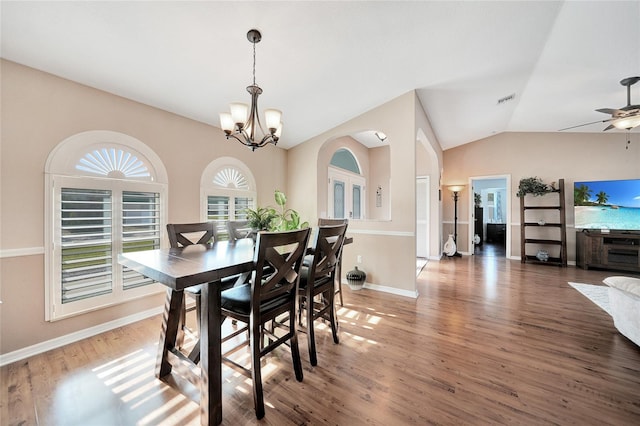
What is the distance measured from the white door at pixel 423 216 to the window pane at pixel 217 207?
468 centimetres

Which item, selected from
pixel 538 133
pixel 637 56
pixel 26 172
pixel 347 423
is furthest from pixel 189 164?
pixel 538 133

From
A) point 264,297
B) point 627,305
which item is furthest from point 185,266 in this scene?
point 627,305

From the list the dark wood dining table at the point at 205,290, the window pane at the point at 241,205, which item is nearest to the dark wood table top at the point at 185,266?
the dark wood dining table at the point at 205,290

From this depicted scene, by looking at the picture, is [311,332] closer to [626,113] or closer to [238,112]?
[238,112]

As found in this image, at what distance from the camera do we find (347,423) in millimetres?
1390

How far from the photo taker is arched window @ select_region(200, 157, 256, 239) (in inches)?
130

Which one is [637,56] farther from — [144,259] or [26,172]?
[26,172]

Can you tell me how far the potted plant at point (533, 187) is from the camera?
5.41m

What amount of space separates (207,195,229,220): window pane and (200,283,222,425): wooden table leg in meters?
2.14

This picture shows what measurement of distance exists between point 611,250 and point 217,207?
736 cm

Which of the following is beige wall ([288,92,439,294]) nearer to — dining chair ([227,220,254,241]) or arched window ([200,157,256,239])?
arched window ([200,157,256,239])

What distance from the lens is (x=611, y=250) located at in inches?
184

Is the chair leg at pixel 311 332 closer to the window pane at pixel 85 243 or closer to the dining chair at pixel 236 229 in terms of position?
the dining chair at pixel 236 229

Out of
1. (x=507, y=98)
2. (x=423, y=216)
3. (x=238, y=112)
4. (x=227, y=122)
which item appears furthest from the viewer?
(x=423, y=216)
